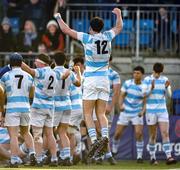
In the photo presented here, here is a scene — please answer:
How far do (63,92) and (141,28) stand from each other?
7.30 m

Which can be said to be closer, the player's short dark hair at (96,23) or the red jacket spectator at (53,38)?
the player's short dark hair at (96,23)

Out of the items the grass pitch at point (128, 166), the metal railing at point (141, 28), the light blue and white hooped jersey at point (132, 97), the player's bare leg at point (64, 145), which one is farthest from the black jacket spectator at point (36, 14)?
the player's bare leg at point (64, 145)

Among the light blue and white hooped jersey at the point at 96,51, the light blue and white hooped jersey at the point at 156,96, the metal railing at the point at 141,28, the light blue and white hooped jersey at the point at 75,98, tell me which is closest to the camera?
the light blue and white hooped jersey at the point at 96,51

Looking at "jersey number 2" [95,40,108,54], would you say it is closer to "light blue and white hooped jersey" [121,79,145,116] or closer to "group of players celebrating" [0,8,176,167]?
"group of players celebrating" [0,8,176,167]

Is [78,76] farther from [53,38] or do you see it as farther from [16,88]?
[53,38]

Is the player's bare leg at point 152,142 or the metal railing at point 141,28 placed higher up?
the metal railing at point 141,28

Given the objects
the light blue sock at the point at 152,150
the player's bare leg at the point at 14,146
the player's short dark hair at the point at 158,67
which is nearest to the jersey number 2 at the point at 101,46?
the player's bare leg at the point at 14,146

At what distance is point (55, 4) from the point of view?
1318 inches

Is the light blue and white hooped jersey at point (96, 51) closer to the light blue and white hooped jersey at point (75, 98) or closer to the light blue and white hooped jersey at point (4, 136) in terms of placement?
the light blue and white hooped jersey at point (4, 136)

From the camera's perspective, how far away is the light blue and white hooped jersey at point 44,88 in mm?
25188

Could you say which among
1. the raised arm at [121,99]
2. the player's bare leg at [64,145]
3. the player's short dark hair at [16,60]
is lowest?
the player's bare leg at [64,145]

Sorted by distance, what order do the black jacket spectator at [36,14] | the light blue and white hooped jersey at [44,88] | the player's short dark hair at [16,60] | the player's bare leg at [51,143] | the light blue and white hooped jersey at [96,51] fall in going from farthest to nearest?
the black jacket spectator at [36,14]
the player's bare leg at [51,143]
the light blue and white hooped jersey at [44,88]
the player's short dark hair at [16,60]
the light blue and white hooped jersey at [96,51]

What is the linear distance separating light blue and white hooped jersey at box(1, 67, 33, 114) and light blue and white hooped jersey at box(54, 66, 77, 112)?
115 cm

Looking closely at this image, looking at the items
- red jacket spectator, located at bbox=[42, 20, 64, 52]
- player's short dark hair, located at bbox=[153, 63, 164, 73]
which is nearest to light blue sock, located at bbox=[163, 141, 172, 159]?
player's short dark hair, located at bbox=[153, 63, 164, 73]
